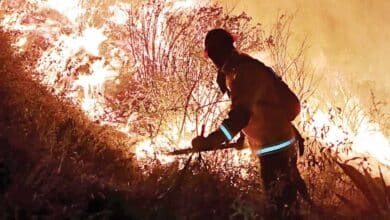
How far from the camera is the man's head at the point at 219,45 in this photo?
4.71 meters

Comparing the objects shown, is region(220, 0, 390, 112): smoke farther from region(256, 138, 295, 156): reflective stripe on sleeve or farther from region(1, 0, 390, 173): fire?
region(256, 138, 295, 156): reflective stripe on sleeve

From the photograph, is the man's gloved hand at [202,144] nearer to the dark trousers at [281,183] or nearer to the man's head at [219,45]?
the dark trousers at [281,183]

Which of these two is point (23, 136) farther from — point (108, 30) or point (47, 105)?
point (108, 30)

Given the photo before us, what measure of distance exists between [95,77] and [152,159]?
180 centimetres

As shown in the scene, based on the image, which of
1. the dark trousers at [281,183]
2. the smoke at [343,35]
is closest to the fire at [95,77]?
the dark trousers at [281,183]

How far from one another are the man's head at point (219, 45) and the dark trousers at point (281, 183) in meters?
0.85

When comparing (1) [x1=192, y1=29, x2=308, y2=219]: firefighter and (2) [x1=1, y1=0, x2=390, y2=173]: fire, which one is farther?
(2) [x1=1, y1=0, x2=390, y2=173]: fire

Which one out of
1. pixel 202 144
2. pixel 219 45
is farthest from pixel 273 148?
pixel 219 45

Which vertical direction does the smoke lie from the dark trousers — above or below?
above

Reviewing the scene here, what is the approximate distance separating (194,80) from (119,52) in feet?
3.69

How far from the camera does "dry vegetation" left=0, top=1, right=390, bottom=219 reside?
4699mm

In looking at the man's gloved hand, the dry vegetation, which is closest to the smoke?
the dry vegetation

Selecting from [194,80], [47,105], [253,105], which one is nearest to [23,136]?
[47,105]

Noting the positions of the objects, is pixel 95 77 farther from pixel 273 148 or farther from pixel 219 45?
pixel 273 148
